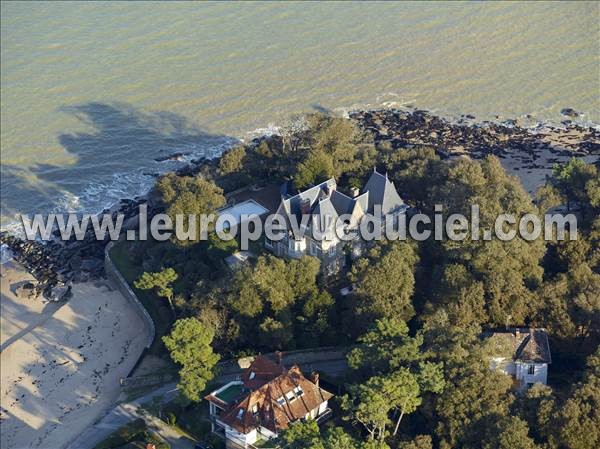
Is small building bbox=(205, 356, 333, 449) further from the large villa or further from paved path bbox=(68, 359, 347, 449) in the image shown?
the large villa

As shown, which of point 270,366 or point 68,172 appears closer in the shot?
point 270,366

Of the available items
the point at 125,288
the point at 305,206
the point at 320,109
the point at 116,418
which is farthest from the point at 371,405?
the point at 320,109

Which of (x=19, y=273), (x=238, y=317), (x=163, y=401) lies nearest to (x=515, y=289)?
(x=238, y=317)

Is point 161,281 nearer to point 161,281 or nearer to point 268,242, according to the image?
point 161,281

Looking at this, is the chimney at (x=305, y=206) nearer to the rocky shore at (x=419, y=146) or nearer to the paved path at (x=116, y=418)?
the rocky shore at (x=419, y=146)

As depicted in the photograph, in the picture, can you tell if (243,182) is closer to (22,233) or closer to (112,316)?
(112,316)

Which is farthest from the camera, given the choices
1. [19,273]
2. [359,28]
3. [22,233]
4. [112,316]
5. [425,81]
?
[359,28]

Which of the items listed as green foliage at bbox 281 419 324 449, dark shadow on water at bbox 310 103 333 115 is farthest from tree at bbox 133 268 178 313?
dark shadow on water at bbox 310 103 333 115
